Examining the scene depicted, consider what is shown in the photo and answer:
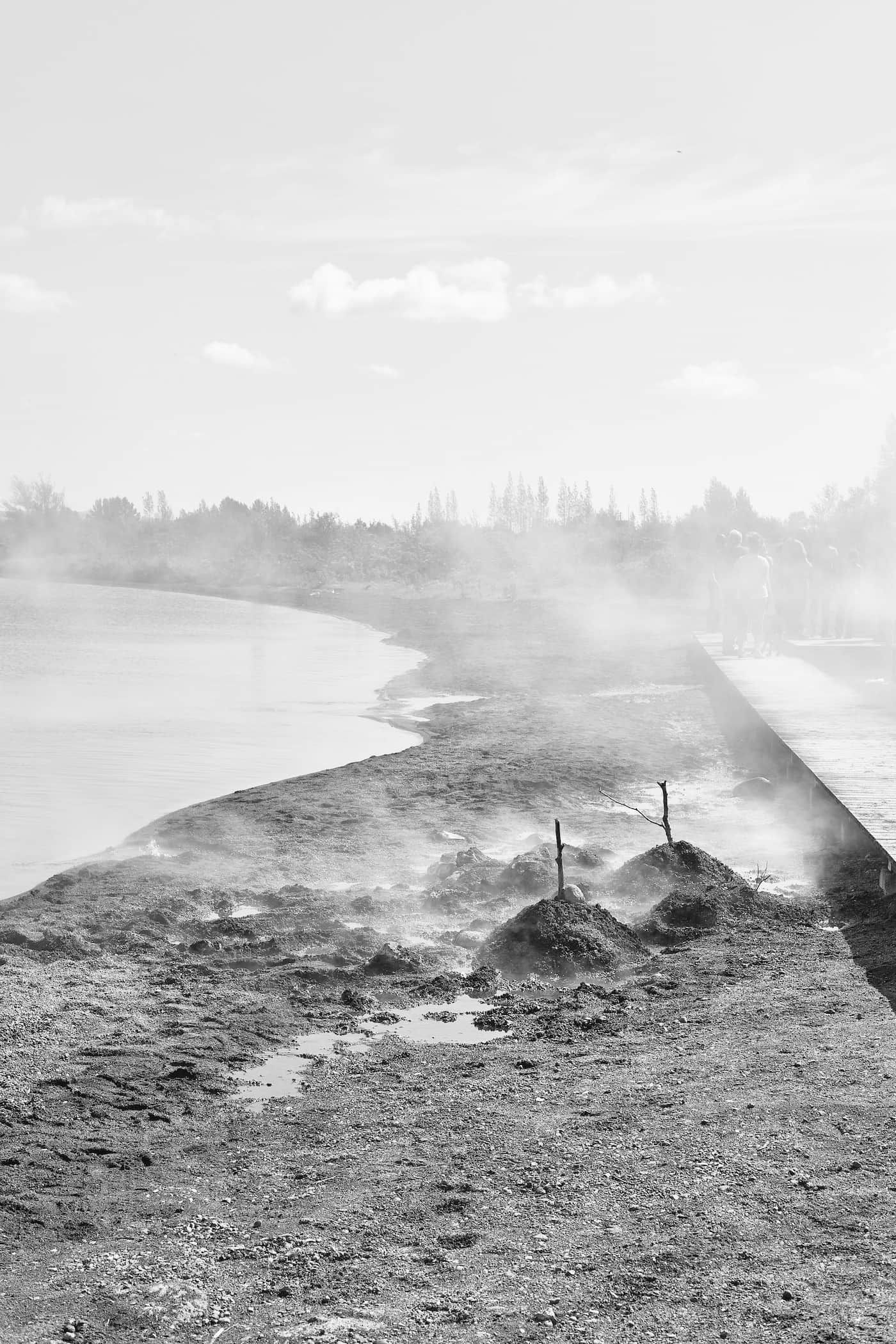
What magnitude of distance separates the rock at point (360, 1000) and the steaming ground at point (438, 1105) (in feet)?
0.09

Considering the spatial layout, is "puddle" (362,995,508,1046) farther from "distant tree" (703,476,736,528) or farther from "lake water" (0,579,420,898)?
"distant tree" (703,476,736,528)

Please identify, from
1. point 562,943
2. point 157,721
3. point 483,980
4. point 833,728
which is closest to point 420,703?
point 157,721

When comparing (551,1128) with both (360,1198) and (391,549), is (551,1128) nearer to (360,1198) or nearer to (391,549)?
(360,1198)

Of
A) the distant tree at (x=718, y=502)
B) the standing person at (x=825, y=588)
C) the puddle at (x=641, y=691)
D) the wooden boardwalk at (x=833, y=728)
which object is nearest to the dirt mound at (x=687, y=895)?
the wooden boardwalk at (x=833, y=728)

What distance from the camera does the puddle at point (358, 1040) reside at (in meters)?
4.89

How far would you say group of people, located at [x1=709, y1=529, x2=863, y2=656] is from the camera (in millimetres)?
19328

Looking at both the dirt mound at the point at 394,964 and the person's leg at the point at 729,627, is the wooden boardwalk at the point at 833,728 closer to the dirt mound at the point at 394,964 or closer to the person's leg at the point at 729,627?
the person's leg at the point at 729,627

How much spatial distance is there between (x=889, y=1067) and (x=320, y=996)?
2631 mm

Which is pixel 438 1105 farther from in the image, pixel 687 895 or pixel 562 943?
pixel 687 895

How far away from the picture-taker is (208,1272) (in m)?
3.43

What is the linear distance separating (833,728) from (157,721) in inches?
363

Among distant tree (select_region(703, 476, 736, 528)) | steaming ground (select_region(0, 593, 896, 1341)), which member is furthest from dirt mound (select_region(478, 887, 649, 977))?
distant tree (select_region(703, 476, 736, 528))

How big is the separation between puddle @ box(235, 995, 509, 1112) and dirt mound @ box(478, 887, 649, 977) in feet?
1.79

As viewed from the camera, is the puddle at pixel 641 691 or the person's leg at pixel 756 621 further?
the person's leg at pixel 756 621
